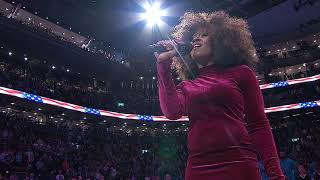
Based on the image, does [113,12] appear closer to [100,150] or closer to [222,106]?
[100,150]

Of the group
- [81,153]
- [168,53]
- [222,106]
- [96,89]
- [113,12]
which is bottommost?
[81,153]

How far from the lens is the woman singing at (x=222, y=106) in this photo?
58.7 inches

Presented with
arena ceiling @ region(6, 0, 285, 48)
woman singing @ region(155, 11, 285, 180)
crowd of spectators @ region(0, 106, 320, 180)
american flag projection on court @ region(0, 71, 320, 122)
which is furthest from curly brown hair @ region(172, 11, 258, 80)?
american flag projection on court @ region(0, 71, 320, 122)

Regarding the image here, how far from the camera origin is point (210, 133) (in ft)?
5.06

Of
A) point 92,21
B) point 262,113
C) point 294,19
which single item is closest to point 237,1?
point 294,19

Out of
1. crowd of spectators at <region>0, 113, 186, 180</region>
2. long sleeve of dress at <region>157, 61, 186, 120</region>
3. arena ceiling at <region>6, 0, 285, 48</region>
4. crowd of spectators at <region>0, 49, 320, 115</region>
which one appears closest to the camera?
long sleeve of dress at <region>157, 61, 186, 120</region>

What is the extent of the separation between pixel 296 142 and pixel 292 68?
10.6 metres

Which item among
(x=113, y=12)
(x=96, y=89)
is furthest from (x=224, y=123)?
(x=96, y=89)

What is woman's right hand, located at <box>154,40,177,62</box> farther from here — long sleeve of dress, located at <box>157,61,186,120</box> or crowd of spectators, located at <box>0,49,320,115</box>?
crowd of spectators, located at <box>0,49,320,115</box>

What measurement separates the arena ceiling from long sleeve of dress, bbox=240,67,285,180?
55.9 ft

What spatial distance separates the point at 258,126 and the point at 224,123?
0.17 metres

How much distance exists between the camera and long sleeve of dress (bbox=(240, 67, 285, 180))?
4.90 ft

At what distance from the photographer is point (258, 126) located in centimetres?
159

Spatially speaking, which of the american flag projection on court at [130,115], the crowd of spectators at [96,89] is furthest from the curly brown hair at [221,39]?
the crowd of spectators at [96,89]
